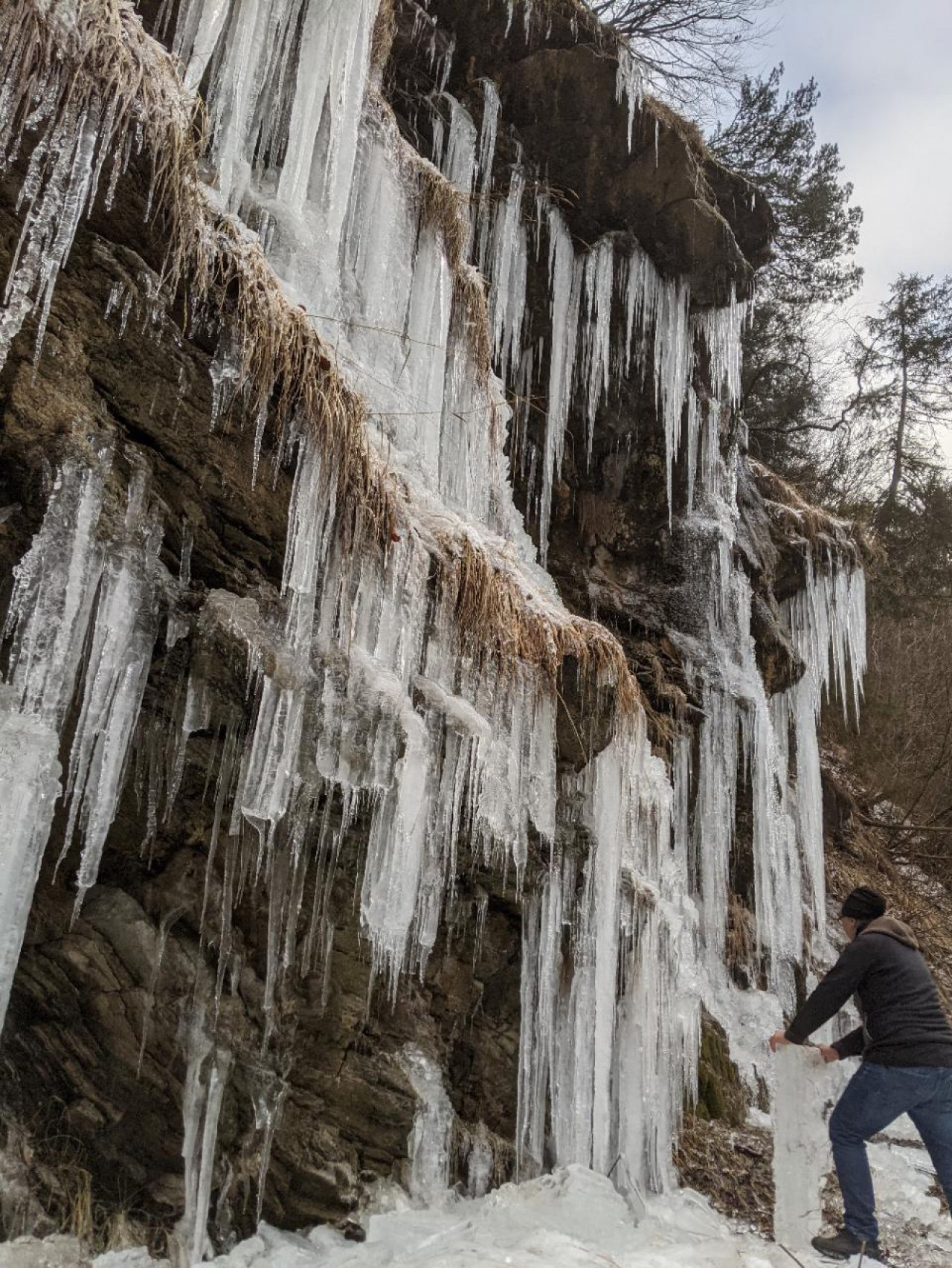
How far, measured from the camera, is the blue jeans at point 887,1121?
3.56m

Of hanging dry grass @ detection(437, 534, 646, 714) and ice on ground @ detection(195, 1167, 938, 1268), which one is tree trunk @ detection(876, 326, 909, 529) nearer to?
hanging dry grass @ detection(437, 534, 646, 714)

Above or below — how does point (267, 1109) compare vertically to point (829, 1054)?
below

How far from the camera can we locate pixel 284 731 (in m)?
3.71

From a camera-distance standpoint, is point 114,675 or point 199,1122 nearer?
point 114,675

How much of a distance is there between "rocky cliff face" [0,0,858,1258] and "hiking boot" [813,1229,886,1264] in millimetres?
1599

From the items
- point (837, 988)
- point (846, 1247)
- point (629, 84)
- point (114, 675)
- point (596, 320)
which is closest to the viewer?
point (114, 675)

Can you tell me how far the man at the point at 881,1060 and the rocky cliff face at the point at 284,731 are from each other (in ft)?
5.43

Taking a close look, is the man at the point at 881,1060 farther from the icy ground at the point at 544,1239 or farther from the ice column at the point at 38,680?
the ice column at the point at 38,680

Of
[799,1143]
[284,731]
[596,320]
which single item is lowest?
[799,1143]

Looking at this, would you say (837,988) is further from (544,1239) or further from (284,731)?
(284,731)

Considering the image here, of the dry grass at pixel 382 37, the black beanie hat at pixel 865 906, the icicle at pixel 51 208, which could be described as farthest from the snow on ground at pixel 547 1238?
the dry grass at pixel 382 37

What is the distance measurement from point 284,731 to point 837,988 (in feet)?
7.98

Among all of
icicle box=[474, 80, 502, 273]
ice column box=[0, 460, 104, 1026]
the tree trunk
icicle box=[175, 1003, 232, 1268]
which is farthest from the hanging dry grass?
the tree trunk

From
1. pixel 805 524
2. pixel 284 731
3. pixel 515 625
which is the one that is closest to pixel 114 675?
pixel 284 731
